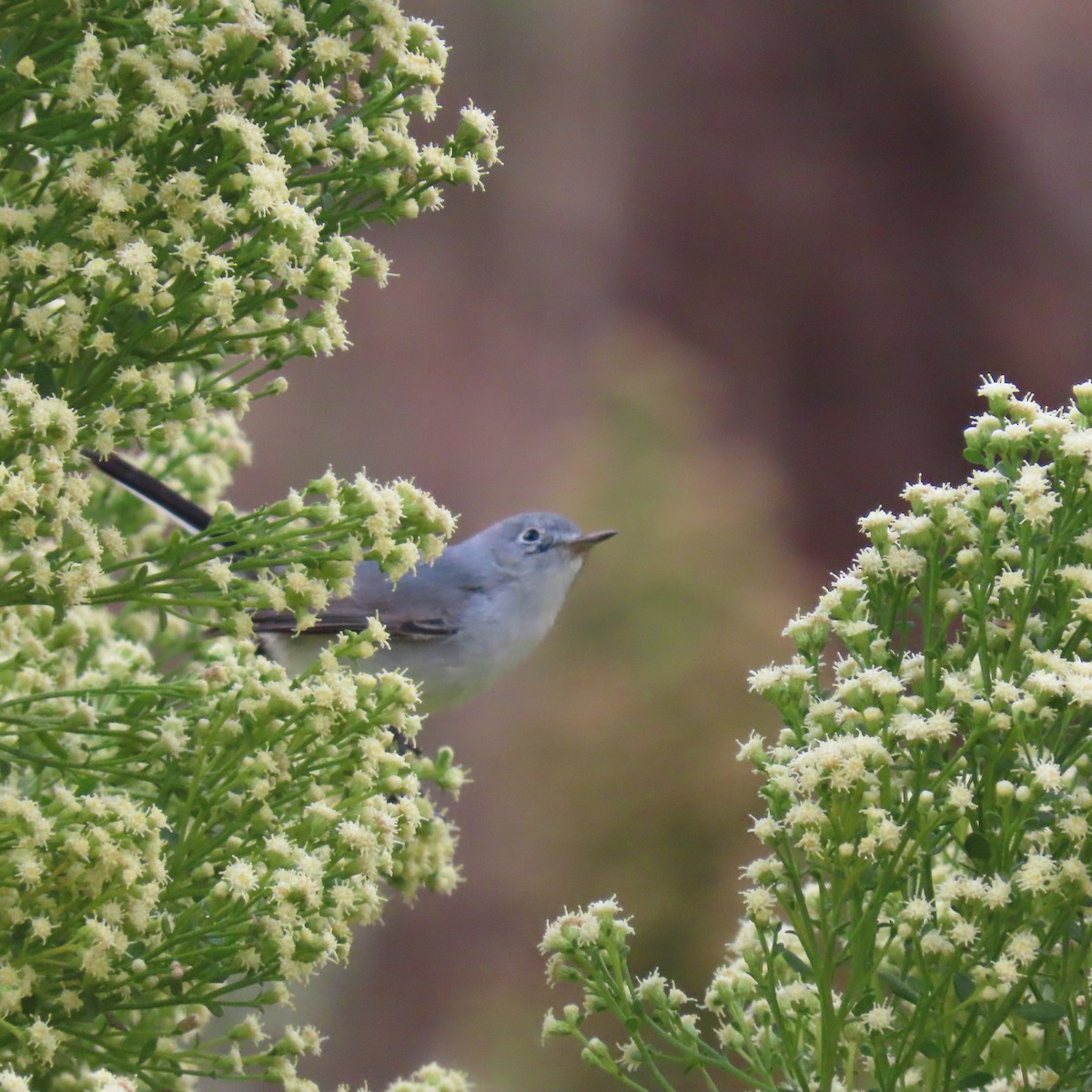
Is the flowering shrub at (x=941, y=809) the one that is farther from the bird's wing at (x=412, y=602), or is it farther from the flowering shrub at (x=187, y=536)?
the bird's wing at (x=412, y=602)

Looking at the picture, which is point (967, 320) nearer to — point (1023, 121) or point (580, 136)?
point (1023, 121)

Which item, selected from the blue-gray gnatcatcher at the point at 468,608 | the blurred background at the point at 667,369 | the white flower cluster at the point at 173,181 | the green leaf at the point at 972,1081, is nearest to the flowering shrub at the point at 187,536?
the white flower cluster at the point at 173,181

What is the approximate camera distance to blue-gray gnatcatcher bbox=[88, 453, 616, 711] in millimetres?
3973

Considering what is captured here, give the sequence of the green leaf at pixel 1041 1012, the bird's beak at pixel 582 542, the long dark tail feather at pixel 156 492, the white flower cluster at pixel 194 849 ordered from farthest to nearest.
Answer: the bird's beak at pixel 582 542 → the long dark tail feather at pixel 156 492 → the white flower cluster at pixel 194 849 → the green leaf at pixel 1041 1012

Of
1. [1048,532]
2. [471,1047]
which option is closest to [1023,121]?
[471,1047]

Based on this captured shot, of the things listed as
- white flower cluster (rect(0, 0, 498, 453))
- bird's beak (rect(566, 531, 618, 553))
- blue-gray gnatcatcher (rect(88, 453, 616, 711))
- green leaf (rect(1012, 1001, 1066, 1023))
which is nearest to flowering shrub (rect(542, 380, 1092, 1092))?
green leaf (rect(1012, 1001, 1066, 1023))

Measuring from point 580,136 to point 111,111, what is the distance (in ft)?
25.4

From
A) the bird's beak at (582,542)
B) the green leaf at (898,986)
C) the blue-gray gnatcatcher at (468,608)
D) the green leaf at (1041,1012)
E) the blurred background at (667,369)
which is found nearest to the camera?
the green leaf at (1041,1012)

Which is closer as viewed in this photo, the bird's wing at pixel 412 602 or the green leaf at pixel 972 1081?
the green leaf at pixel 972 1081

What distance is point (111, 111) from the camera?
2.06 metres

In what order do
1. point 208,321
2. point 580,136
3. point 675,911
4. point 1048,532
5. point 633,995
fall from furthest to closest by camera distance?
point 580,136 < point 675,911 < point 208,321 < point 633,995 < point 1048,532

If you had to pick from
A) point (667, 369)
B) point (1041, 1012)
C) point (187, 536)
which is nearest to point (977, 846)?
point (1041, 1012)

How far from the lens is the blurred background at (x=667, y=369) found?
24.6 feet

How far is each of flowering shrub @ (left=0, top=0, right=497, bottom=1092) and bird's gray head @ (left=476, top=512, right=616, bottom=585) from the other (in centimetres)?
193
